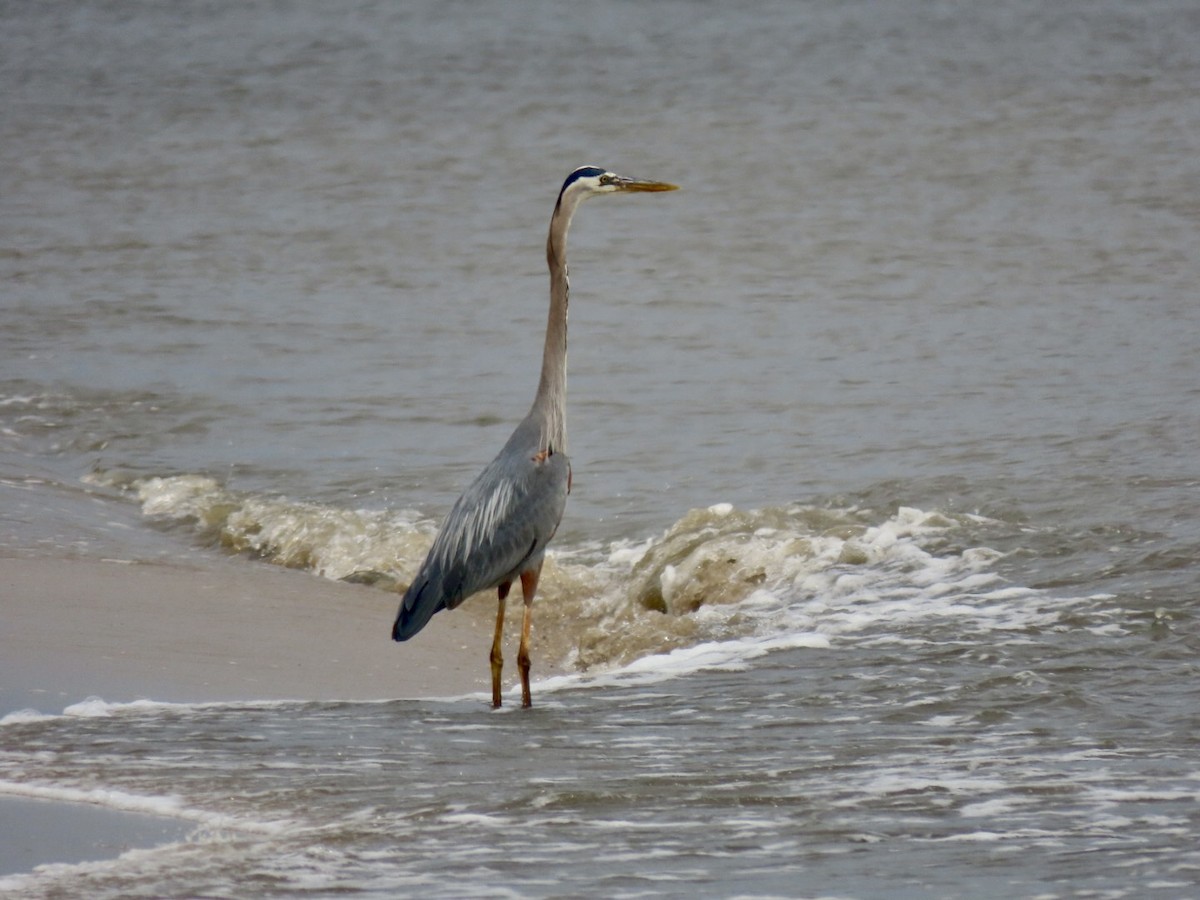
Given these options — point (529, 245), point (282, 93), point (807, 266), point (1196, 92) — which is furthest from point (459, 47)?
point (807, 266)

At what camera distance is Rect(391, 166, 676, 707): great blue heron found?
6.91 metres

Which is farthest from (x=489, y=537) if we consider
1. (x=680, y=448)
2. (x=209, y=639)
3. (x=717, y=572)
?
(x=680, y=448)

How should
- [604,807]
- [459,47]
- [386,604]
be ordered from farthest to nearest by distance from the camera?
1. [459,47]
2. [386,604]
3. [604,807]

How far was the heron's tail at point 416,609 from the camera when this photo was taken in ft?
22.2

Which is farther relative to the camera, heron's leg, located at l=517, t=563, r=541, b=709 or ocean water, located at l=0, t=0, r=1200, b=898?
heron's leg, located at l=517, t=563, r=541, b=709

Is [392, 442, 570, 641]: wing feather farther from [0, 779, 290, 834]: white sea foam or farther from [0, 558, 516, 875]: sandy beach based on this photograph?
[0, 779, 290, 834]: white sea foam

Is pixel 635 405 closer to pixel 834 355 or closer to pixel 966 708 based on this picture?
pixel 834 355

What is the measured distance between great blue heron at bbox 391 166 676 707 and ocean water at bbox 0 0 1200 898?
364 millimetres

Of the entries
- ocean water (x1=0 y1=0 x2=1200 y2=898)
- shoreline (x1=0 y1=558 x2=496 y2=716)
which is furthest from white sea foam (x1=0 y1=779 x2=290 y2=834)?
shoreline (x1=0 y1=558 x2=496 y2=716)

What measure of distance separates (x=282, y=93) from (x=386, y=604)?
22.4m

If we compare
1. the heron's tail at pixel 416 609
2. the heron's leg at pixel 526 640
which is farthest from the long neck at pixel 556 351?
the heron's tail at pixel 416 609

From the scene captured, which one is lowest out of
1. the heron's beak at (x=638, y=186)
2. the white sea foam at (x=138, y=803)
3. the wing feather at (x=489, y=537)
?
the white sea foam at (x=138, y=803)

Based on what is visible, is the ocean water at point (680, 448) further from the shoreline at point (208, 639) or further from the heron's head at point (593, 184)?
the heron's head at point (593, 184)

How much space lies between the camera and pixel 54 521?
962 cm
